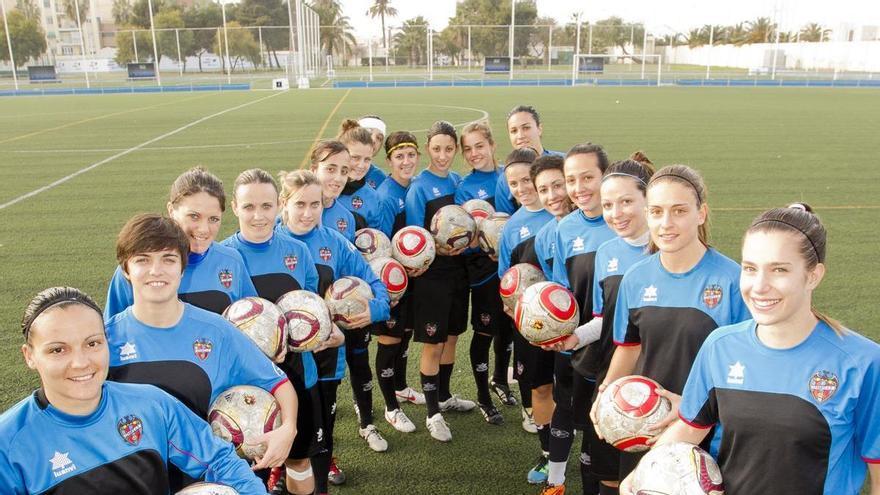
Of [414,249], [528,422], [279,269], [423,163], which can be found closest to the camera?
[279,269]

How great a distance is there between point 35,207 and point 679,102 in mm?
29299

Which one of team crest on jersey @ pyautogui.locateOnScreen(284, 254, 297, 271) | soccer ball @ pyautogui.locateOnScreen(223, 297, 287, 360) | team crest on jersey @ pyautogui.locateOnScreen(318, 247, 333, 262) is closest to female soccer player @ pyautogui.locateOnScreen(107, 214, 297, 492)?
soccer ball @ pyautogui.locateOnScreen(223, 297, 287, 360)

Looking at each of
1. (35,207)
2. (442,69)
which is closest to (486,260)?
(35,207)

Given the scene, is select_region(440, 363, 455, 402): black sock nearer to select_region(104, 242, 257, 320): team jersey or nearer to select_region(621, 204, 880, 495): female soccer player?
select_region(104, 242, 257, 320): team jersey

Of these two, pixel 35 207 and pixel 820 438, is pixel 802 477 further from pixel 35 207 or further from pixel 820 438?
pixel 35 207

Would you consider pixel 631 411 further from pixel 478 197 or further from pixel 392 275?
pixel 478 197

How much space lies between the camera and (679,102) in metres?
32.7

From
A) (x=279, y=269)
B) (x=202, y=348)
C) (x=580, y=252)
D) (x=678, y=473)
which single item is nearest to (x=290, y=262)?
(x=279, y=269)

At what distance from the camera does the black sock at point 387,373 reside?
5.47 metres

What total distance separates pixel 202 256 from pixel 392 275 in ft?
5.14

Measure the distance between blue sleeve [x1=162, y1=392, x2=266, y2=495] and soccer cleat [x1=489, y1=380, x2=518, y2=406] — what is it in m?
3.33

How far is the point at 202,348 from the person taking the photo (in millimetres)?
3098

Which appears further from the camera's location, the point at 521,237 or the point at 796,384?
the point at 521,237

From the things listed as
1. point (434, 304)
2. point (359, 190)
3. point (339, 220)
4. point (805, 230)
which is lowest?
point (434, 304)
